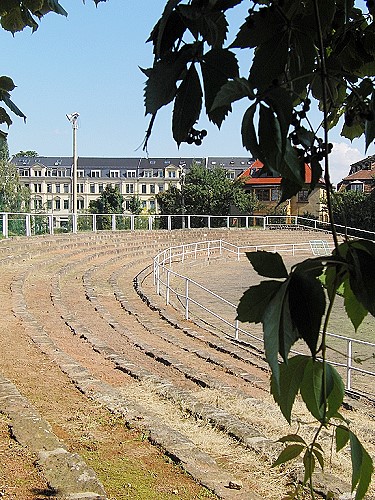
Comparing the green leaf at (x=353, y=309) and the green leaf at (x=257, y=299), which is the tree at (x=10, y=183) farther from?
the green leaf at (x=257, y=299)

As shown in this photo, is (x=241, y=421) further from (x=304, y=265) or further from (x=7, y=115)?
→ (x=304, y=265)

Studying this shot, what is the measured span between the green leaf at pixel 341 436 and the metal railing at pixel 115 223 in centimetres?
1698

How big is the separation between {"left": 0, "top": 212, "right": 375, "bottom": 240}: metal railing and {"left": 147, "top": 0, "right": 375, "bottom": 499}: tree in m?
17.0

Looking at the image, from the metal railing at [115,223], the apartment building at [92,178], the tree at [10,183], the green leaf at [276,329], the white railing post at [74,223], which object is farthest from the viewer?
the apartment building at [92,178]

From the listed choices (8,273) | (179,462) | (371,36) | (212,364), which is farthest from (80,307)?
(371,36)

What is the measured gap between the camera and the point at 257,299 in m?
0.98

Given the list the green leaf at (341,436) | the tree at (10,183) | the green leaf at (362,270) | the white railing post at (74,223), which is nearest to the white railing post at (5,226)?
the white railing post at (74,223)

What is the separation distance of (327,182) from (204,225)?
4436 centimetres

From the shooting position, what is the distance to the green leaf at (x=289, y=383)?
41.3 inches

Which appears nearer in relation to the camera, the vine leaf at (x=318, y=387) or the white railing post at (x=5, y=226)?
the vine leaf at (x=318, y=387)

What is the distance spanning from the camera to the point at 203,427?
22.6ft

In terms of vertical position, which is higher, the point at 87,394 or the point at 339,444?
the point at 339,444

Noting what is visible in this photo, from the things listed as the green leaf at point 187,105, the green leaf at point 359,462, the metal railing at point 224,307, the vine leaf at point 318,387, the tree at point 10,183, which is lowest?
the metal railing at point 224,307

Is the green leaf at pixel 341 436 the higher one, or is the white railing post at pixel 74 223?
the green leaf at pixel 341 436
